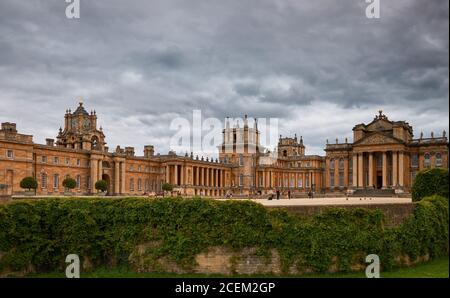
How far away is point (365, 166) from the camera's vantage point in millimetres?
78500

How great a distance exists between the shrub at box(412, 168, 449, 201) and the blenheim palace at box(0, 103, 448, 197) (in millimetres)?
38470

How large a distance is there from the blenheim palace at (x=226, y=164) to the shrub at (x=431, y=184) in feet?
126

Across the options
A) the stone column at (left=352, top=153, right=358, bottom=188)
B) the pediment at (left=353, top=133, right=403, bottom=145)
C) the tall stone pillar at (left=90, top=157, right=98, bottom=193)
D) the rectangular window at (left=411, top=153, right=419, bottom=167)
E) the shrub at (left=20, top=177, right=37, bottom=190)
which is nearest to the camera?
the shrub at (left=20, top=177, right=37, bottom=190)

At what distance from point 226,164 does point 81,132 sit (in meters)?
30.2

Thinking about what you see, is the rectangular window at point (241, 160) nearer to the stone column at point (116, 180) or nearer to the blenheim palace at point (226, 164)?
the blenheim palace at point (226, 164)

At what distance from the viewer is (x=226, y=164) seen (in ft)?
302

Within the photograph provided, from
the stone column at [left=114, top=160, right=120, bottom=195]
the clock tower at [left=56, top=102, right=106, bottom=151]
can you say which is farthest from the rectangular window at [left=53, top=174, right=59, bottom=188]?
the stone column at [left=114, top=160, right=120, bottom=195]

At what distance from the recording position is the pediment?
74137 millimetres

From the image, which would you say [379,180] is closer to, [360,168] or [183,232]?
[360,168]

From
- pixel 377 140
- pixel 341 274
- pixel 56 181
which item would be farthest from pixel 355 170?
pixel 341 274

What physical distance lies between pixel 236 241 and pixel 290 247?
101 inches

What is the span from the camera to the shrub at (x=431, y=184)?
2677 centimetres

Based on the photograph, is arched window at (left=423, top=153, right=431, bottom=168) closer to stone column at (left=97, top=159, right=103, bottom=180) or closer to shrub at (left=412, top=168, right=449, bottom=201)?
shrub at (left=412, top=168, right=449, bottom=201)
